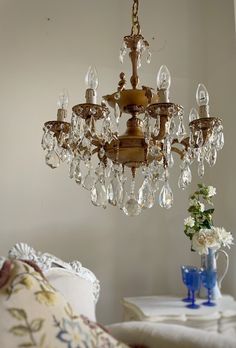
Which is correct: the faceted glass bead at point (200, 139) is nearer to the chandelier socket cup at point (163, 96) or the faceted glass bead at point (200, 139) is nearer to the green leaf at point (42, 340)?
the chandelier socket cup at point (163, 96)

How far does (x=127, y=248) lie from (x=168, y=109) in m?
1.31

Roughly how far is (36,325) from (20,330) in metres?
0.03

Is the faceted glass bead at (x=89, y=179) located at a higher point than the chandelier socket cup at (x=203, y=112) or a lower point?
lower

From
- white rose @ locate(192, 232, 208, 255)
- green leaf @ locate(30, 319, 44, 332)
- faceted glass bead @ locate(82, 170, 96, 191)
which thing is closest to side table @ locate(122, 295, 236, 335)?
white rose @ locate(192, 232, 208, 255)

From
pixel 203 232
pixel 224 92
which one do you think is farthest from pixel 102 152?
pixel 224 92

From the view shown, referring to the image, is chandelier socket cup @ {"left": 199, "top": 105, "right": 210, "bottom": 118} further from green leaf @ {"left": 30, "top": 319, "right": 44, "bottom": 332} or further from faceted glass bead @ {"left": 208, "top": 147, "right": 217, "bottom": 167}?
green leaf @ {"left": 30, "top": 319, "right": 44, "bottom": 332}

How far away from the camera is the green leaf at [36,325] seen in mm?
685

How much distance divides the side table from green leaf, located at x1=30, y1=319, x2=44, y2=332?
1.01m

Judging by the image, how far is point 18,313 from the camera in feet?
2.28

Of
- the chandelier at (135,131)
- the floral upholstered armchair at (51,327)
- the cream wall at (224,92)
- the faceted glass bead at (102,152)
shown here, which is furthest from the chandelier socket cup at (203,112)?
the cream wall at (224,92)

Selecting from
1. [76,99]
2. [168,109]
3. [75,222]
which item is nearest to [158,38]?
[76,99]

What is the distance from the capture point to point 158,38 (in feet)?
8.43

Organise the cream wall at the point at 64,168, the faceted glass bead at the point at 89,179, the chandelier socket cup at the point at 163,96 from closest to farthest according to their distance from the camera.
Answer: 1. the chandelier socket cup at the point at 163,96
2. the faceted glass bead at the point at 89,179
3. the cream wall at the point at 64,168

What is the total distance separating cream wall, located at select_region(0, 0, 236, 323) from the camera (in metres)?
2.18
